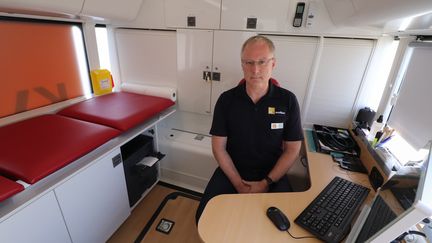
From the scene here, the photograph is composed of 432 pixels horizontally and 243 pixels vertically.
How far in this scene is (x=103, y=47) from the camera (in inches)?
93.3

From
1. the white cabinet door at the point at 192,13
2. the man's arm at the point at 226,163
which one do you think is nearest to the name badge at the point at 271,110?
the man's arm at the point at 226,163

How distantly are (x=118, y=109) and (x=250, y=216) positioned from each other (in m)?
1.37

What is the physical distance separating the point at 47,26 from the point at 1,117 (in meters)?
0.82

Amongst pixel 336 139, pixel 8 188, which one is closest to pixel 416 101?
pixel 336 139

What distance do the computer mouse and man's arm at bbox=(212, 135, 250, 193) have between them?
1.48 ft

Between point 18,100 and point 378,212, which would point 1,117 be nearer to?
point 18,100

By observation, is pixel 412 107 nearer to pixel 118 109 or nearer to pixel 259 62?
pixel 259 62

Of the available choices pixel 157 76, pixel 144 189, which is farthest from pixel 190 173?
pixel 157 76

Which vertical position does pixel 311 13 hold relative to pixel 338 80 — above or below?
above

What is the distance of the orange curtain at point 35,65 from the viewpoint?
1551 millimetres

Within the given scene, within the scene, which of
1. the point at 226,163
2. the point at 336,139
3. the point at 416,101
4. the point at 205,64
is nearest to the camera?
the point at 416,101

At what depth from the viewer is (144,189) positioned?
2.03 m

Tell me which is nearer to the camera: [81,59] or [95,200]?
[95,200]

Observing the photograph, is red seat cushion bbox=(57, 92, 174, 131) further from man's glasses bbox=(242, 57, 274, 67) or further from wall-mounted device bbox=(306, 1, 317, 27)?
wall-mounted device bbox=(306, 1, 317, 27)
